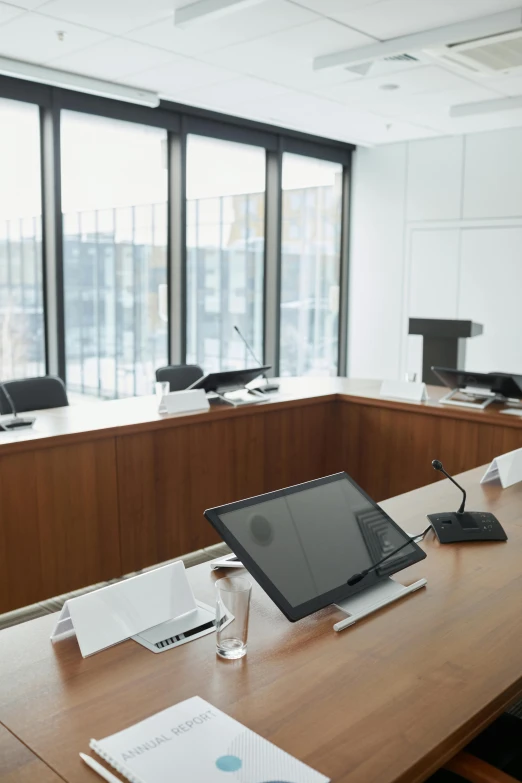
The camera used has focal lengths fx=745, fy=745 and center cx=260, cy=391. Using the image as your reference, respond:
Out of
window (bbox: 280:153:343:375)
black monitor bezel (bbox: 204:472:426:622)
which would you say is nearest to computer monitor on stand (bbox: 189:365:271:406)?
black monitor bezel (bbox: 204:472:426:622)

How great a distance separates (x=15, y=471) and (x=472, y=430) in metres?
2.46

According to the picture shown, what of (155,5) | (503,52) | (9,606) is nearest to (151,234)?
(155,5)

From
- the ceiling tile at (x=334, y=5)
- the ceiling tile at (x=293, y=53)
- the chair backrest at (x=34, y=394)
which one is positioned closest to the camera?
the ceiling tile at (x=334, y=5)

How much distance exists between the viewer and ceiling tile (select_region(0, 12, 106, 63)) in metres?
4.33

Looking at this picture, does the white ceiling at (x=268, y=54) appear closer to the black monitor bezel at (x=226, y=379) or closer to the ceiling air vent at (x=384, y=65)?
the ceiling air vent at (x=384, y=65)

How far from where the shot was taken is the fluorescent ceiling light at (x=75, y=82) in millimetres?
5059

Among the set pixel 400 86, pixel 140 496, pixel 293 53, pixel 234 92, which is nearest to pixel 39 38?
pixel 293 53

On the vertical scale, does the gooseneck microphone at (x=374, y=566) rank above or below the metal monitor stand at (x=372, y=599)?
above

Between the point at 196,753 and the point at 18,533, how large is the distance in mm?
2206

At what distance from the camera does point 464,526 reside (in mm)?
2336

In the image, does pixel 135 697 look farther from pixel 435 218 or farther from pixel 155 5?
pixel 435 218

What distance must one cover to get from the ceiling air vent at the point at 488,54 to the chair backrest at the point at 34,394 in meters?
3.14

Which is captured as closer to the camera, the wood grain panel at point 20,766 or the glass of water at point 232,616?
the wood grain panel at point 20,766

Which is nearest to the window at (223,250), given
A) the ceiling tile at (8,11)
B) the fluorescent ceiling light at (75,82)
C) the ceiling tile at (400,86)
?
Answer: the fluorescent ceiling light at (75,82)
